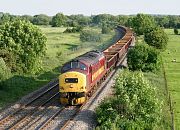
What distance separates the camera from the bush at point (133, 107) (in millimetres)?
25156

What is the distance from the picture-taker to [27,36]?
47312 millimetres

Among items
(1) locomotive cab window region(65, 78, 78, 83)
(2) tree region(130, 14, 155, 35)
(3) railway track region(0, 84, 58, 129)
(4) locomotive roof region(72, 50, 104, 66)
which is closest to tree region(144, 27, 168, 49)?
(4) locomotive roof region(72, 50, 104, 66)

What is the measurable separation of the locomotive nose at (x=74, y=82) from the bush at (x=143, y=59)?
815 inches

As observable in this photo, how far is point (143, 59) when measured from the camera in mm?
49531

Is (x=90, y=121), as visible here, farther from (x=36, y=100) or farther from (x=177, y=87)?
(x=177, y=87)

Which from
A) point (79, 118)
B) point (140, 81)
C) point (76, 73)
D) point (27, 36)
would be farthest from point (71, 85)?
point (27, 36)

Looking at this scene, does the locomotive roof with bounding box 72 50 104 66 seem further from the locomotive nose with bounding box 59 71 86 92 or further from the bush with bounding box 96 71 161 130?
the bush with bounding box 96 71 161 130

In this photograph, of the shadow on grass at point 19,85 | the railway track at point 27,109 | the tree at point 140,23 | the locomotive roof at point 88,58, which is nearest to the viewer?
the railway track at point 27,109

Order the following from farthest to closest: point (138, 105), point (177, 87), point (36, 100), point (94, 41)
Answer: point (94, 41) → point (177, 87) → point (36, 100) → point (138, 105)

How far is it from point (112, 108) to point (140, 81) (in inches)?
105

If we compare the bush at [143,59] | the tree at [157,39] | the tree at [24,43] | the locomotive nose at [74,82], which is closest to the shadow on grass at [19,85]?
the tree at [24,43]

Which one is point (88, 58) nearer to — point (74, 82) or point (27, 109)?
point (74, 82)

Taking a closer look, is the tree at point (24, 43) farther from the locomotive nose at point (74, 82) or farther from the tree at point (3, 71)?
the locomotive nose at point (74, 82)

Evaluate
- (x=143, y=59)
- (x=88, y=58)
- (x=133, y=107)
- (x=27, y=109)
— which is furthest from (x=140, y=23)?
(x=133, y=107)
